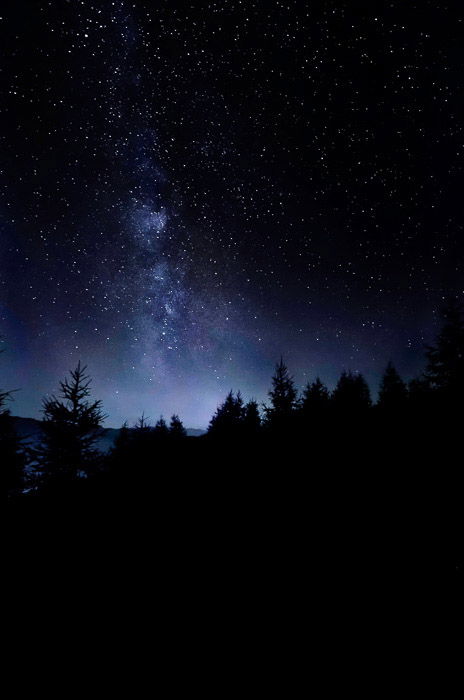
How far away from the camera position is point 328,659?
3.58 meters

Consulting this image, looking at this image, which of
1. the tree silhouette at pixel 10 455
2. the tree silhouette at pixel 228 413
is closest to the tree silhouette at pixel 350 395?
the tree silhouette at pixel 228 413

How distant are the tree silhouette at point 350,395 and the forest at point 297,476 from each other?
63.0 inches

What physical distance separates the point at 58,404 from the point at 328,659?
571 inches

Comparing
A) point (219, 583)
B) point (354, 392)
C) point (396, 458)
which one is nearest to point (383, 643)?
point (219, 583)

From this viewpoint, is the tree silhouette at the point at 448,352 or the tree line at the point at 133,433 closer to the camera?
the tree line at the point at 133,433

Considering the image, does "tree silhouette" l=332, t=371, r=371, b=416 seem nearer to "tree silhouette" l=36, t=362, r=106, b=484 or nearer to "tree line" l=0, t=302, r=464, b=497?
"tree line" l=0, t=302, r=464, b=497

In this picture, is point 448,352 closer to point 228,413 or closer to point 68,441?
point 228,413

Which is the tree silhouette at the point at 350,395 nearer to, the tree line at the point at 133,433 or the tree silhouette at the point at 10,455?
the tree line at the point at 133,433

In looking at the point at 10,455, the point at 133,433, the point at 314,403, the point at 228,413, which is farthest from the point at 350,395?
the point at 10,455

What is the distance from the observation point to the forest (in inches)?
254

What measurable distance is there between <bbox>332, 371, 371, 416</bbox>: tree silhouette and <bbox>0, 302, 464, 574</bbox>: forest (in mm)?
→ 1599

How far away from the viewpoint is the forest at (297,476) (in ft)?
21.2

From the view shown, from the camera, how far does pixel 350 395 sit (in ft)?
81.5

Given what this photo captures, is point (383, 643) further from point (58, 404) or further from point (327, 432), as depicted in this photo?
point (58, 404)
